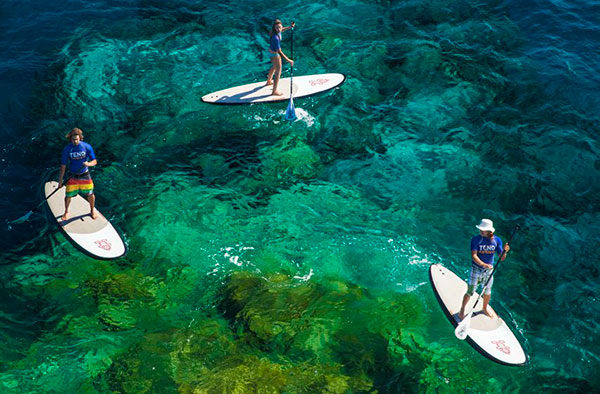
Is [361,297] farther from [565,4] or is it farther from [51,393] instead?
[565,4]

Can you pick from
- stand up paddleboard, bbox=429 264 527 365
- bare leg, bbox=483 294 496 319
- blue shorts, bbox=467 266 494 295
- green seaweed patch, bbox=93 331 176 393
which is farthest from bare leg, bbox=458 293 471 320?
green seaweed patch, bbox=93 331 176 393

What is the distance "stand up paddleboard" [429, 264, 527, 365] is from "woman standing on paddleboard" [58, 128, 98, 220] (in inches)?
338

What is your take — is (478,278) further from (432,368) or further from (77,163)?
(77,163)

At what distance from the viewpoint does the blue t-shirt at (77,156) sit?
14203 millimetres

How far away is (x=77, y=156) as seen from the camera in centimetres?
1427

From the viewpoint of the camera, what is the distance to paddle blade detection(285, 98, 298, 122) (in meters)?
19.2

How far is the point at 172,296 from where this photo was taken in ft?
47.5

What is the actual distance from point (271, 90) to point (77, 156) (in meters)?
7.59

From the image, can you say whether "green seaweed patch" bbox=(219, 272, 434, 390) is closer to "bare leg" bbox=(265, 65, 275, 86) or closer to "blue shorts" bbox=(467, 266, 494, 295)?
"blue shorts" bbox=(467, 266, 494, 295)

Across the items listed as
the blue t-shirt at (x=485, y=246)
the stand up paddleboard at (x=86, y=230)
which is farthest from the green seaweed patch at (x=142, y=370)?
the blue t-shirt at (x=485, y=246)

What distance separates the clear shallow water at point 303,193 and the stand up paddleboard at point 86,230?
1.86 ft

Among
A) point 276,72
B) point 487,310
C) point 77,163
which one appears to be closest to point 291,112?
point 276,72

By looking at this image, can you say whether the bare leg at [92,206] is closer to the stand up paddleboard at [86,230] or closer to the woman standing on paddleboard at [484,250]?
the stand up paddleboard at [86,230]

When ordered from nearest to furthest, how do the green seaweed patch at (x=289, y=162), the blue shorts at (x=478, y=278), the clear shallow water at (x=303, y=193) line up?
the blue shorts at (x=478, y=278), the clear shallow water at (x=303, y=193), the green seaweed patch at (x=289, y=162)
